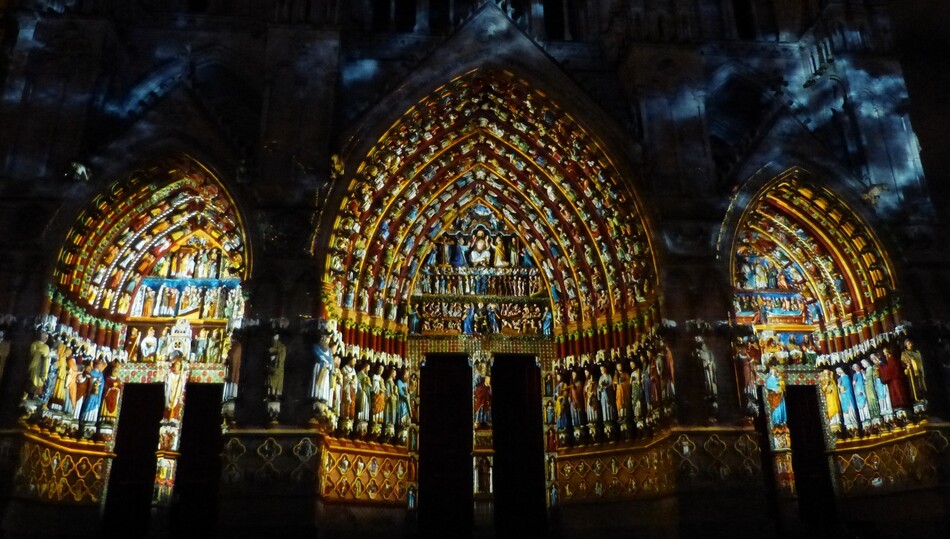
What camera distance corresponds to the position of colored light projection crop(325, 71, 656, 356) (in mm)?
12734

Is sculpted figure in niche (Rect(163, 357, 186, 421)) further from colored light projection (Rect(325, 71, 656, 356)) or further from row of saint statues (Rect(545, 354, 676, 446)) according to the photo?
row of saint statues (Rect(545, 354, 676, 446))

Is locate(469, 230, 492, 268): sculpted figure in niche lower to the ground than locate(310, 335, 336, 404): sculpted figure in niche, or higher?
higher

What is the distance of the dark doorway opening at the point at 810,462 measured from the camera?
1265 centimetres

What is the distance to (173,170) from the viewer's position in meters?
12.3

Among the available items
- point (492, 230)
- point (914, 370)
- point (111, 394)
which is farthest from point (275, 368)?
point (914, 370)

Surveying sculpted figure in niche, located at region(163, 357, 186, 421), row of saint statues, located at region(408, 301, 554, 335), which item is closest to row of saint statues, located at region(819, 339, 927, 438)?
row of saint statues, located at region(408, 301, 554, 335)

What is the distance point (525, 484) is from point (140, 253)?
7939 mm

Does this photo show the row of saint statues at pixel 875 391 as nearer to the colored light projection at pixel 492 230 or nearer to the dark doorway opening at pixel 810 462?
the dark doorway opening at pixel 810 462

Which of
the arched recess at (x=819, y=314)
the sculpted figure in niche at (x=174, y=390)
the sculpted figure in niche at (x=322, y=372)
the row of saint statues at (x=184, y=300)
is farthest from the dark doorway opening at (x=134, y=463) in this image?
the arched recess at (x=819, y=314)

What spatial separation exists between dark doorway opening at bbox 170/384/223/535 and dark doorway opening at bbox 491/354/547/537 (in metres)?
4.74

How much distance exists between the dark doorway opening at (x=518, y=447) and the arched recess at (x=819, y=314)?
3667mm

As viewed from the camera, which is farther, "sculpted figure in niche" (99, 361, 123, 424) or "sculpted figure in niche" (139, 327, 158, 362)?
"sculpted figure in niche" (139, 327, 158, 362)

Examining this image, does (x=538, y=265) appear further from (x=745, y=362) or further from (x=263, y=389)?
(x=263, y=389)

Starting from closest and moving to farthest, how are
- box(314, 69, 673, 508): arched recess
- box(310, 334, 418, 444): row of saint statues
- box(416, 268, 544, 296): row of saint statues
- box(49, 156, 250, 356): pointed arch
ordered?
box(310, 334, 418, 444): row of saint statues
box(49, 156, 250, 356): pointed arch
box(314, 69, 673, 508): arched recess
box(416, 268, 544, 296): row of saint statues
